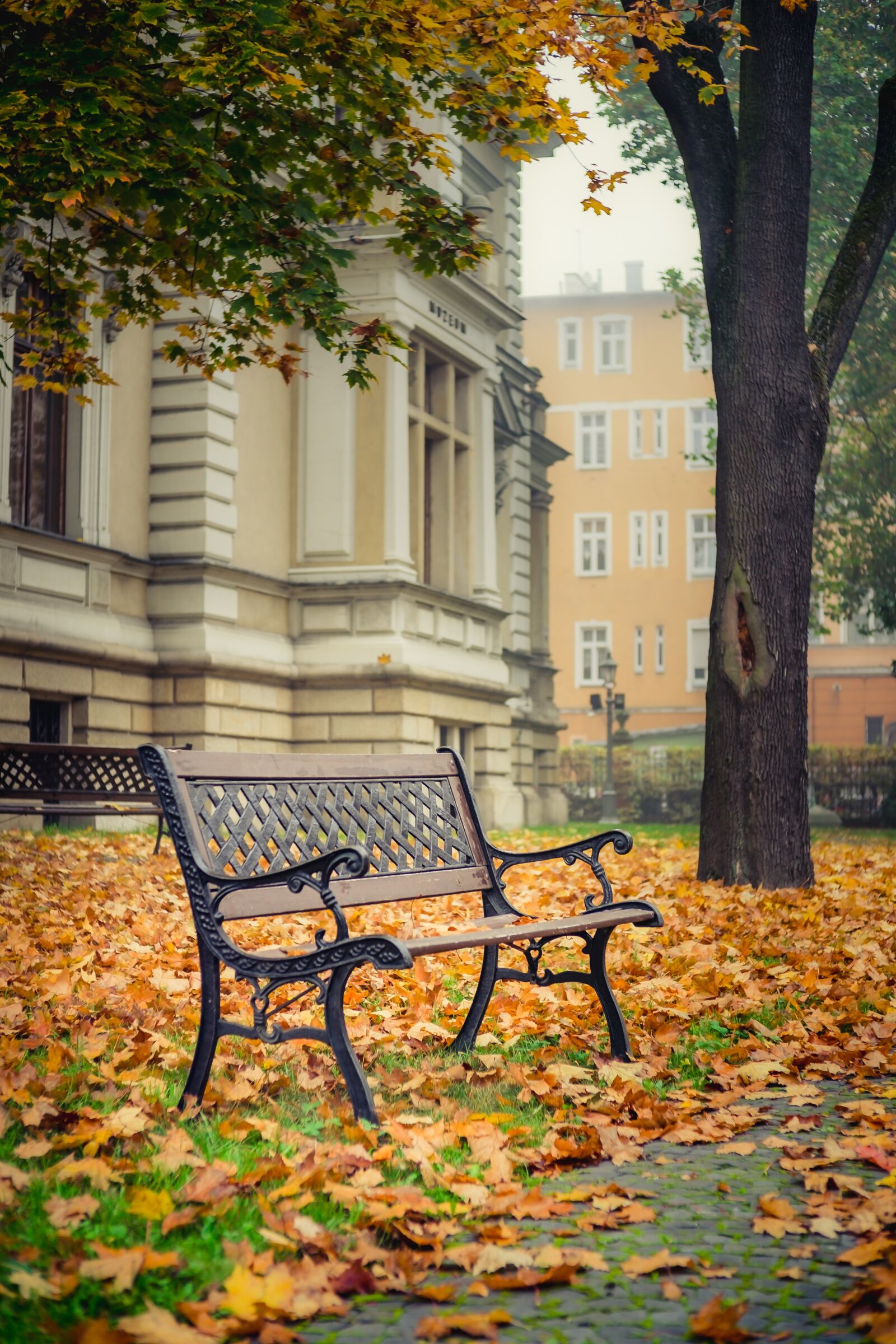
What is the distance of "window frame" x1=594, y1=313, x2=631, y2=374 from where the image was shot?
53.4 meters

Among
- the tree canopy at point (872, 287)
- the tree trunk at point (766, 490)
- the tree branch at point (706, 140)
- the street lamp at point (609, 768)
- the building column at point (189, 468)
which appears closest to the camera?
the tree trunk at point (766, 490)

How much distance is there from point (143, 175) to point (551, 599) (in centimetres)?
4523

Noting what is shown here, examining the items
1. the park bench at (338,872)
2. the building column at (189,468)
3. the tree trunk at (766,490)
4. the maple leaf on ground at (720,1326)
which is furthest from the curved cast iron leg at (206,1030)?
the building column at (189,468)

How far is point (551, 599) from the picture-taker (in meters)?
52.8

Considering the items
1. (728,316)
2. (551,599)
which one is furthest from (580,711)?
(728,316)

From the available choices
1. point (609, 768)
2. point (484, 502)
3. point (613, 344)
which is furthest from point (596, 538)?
point (484, 502)

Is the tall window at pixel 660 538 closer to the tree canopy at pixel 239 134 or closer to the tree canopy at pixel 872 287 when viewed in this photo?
the tree canopy at pixel 872 287

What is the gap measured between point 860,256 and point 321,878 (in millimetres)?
8644

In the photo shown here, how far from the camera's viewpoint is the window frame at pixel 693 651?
50.0m

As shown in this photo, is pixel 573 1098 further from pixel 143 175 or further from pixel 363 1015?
pixel 143 175

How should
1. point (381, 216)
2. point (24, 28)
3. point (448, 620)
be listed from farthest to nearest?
point (448, 620) → point (381, 216) → point (24, 28)

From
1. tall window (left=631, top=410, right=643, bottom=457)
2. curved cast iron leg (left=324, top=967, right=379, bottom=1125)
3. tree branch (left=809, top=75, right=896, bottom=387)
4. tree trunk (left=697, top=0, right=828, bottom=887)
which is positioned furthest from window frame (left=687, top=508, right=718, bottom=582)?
curved cast iron leg (left=324, top=967, right=379, bottom=1125)

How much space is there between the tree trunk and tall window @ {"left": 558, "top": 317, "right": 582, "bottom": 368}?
43.5 metres

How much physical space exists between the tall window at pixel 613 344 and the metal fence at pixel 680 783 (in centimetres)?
2269
